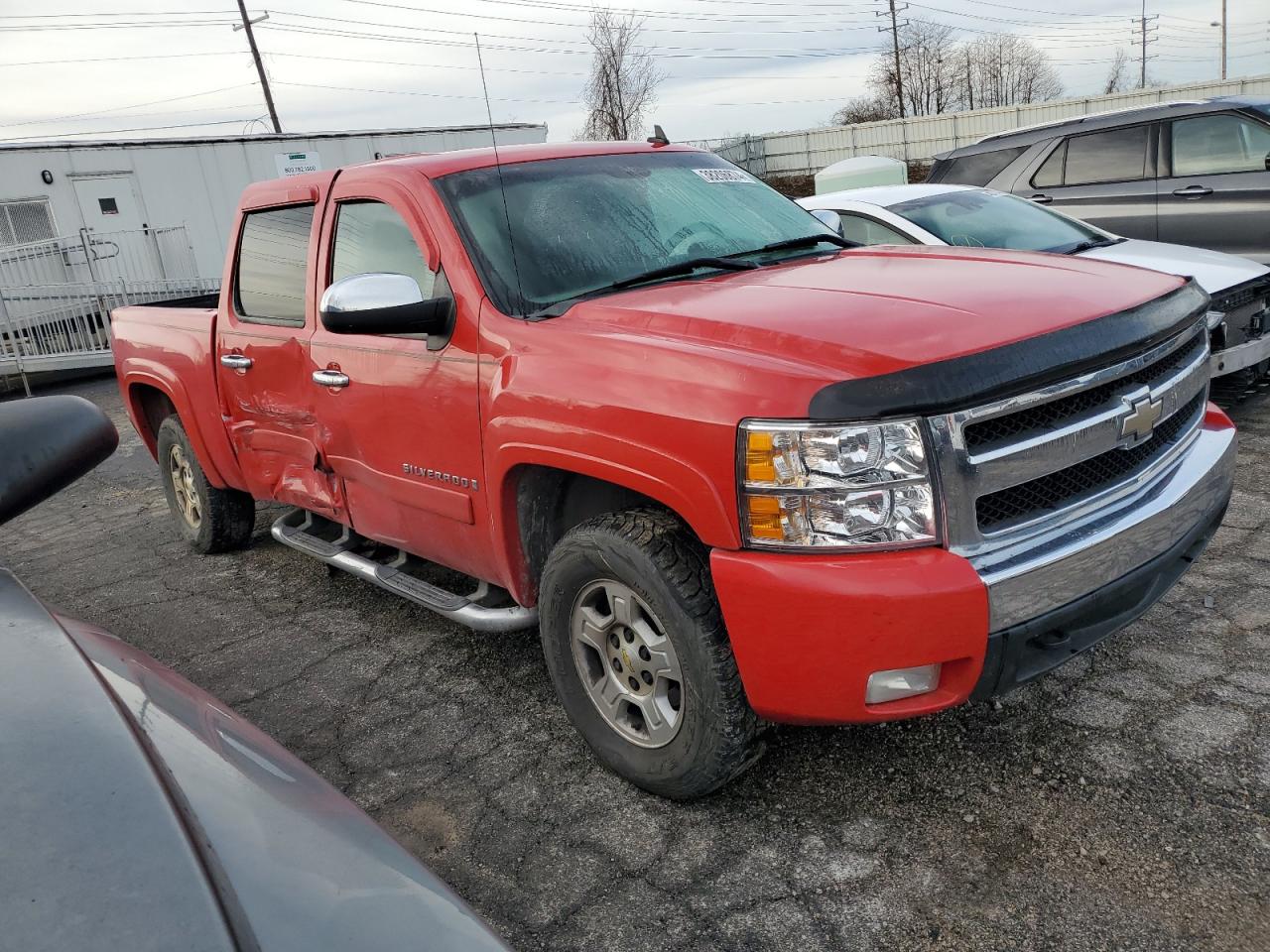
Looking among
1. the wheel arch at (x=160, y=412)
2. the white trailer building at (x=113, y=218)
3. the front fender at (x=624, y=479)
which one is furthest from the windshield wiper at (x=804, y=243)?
the white trailer building at (x=113, y=218)

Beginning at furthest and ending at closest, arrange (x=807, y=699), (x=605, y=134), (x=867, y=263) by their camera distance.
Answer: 1. (x=605, y=134)
2. (x=867, y=263)
3. (x=807, y=699)

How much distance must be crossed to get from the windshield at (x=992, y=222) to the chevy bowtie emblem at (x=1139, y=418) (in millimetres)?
3689

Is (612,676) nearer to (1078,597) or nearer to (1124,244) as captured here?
(1078,597)

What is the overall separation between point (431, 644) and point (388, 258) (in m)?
1.52

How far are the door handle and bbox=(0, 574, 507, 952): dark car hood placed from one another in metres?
2.13

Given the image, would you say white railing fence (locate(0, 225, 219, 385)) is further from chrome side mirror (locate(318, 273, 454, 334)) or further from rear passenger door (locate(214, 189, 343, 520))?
chrome side mirror (locate(318, 273, 454, 334))

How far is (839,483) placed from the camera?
2.17m

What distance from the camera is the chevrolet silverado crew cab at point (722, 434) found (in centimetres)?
218

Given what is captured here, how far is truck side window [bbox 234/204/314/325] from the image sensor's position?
13.0ft

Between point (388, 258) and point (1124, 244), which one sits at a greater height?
point (388, 258)

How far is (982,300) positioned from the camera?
8.26 feet

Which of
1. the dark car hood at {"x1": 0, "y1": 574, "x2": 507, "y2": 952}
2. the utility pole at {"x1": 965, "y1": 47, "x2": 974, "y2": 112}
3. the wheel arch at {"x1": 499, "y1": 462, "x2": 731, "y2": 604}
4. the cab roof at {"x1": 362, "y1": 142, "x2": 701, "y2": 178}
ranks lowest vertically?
the wheel arch at {"x1": 499, "y1": 462, "x2": 731, "y2": 604}

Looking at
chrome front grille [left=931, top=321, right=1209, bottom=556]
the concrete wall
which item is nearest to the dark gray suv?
chrome front grille [left=931, top=321, right=1209, bottom=556]

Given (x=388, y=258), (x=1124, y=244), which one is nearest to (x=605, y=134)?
(x=1124, y=244)
